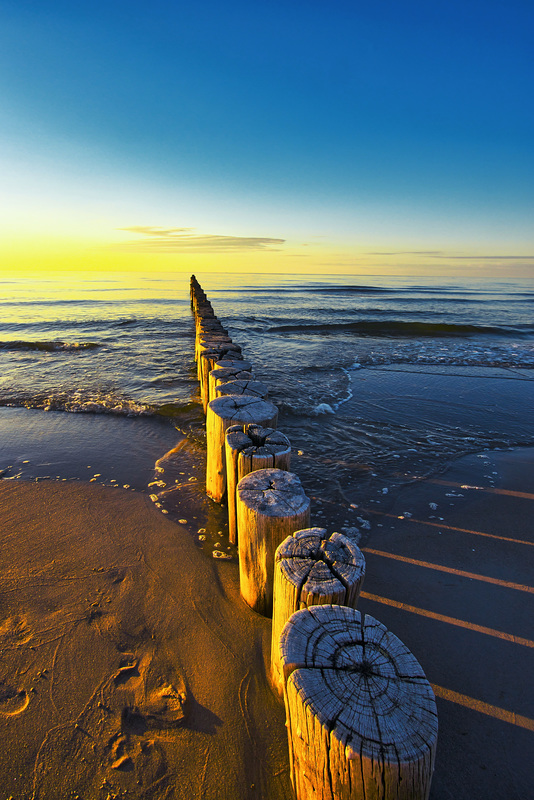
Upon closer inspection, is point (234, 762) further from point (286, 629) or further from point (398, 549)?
point (398, 549)

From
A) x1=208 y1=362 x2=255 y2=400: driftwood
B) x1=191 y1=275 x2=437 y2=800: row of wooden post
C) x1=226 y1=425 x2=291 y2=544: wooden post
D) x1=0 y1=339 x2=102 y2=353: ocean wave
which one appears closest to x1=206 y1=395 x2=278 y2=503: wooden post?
x1=226 y1=425 x2=291 y2=544: wooden post

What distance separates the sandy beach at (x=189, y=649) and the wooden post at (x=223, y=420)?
63cm

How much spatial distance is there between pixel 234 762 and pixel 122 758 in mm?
563

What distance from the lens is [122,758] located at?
201 centimetres

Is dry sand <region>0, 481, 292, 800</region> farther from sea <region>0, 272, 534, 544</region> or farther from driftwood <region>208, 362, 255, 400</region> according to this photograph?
driftwood <region>208, 362, 255, 400</region>

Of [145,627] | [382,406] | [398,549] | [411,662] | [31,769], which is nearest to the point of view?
[411,662]

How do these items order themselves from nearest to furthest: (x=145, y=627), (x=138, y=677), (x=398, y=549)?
(x=138, y=677) < (x=145, y=627) < (x=398, y=549)

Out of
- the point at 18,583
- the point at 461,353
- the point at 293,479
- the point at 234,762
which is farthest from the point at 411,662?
the point at 461,353

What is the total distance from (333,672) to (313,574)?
57cm

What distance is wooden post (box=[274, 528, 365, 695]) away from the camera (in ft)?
6.49

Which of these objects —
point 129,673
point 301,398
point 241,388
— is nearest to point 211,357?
point 241,388

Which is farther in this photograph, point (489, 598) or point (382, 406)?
point (382, 406)

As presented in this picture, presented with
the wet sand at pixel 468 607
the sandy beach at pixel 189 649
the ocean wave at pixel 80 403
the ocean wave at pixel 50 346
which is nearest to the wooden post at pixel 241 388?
the sandy beach at pixel 189 649

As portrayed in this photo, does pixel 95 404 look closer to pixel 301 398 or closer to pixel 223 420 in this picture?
pixel 301 398
